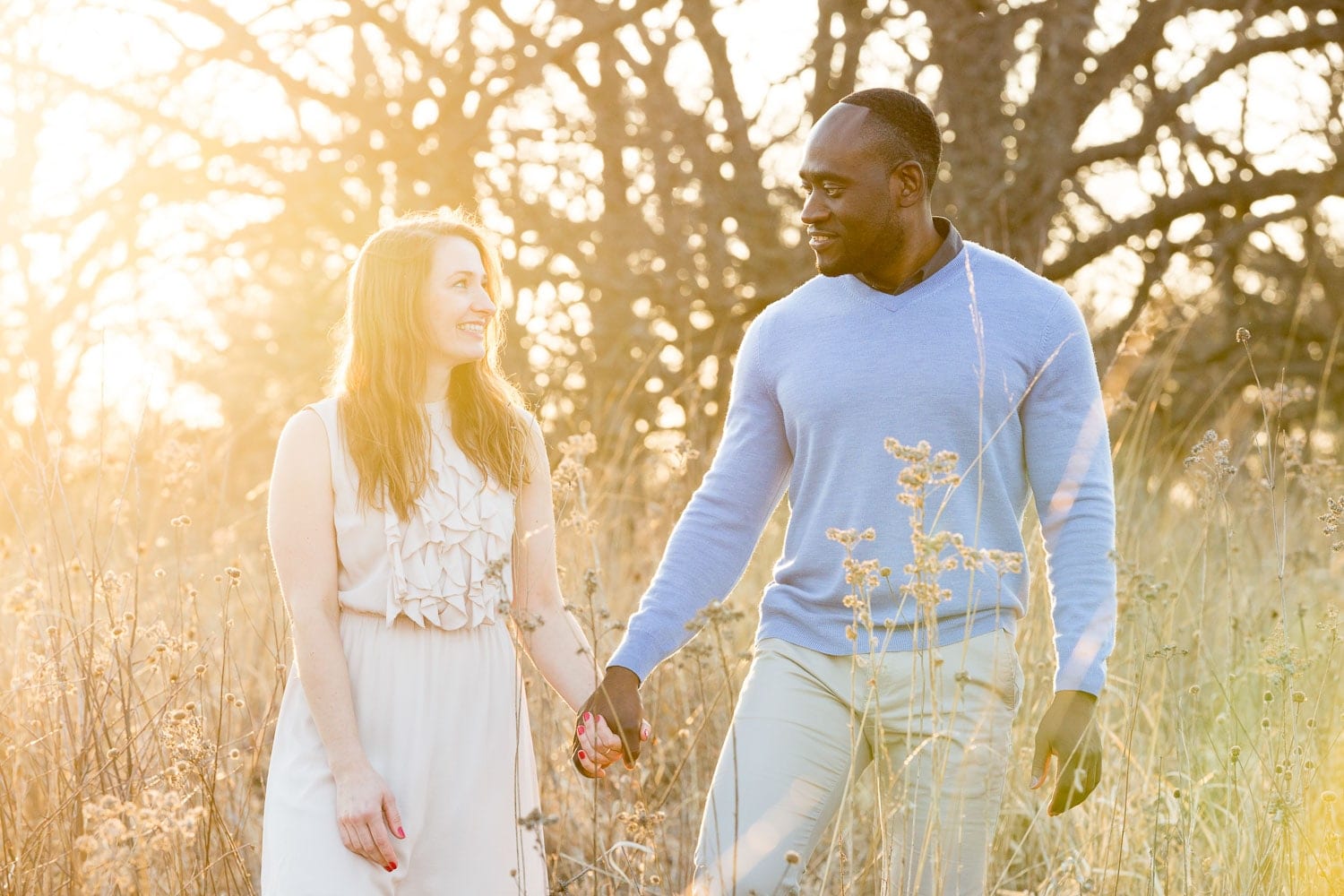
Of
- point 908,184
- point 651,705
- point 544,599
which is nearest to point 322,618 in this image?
point 544,599

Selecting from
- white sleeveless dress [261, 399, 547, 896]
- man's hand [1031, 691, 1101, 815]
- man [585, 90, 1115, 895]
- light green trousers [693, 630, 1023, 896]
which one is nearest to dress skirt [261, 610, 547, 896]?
white sleeveless dress [261, 399, 547, 896]

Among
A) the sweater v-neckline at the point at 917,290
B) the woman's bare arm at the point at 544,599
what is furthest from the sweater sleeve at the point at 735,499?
the sweater v-neckline at the point at 917,290

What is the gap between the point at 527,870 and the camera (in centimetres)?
267

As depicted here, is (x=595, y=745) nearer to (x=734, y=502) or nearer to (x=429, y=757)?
(x=429, y=757)

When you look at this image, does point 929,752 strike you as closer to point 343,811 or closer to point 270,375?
point 343,811

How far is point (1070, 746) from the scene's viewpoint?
2.41 metres

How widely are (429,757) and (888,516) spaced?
3.16 feet

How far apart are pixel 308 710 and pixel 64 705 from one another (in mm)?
722

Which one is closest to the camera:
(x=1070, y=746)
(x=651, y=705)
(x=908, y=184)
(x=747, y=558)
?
(x=1070, y=746)

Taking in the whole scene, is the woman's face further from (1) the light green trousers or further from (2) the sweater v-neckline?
(1) the light green trousers

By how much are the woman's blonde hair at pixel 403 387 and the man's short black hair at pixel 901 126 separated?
2.81 feet

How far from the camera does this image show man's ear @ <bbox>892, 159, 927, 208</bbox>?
2869mm

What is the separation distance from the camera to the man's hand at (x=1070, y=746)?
7.86ft

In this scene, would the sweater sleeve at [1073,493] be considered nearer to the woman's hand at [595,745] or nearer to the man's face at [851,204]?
the man's face at [851,204]
